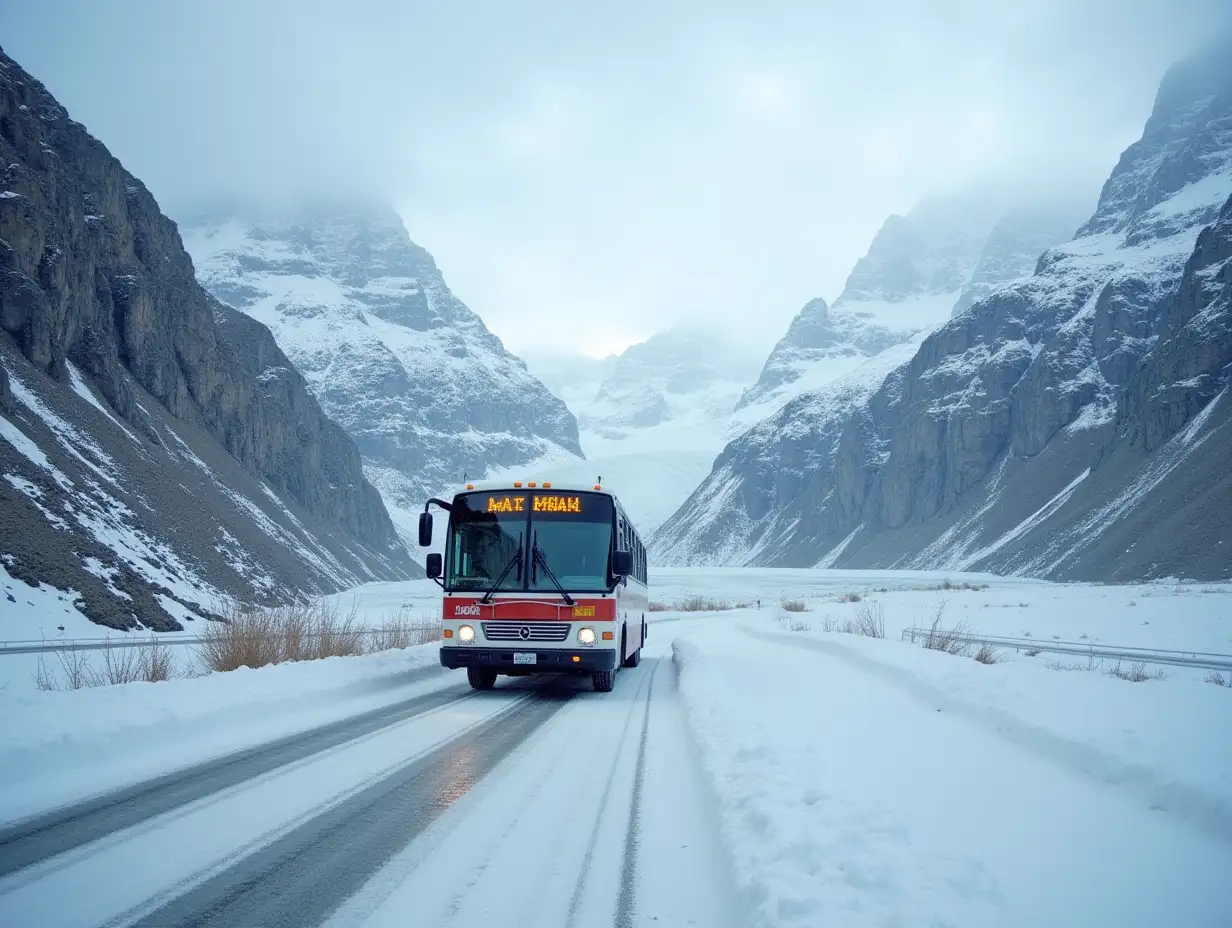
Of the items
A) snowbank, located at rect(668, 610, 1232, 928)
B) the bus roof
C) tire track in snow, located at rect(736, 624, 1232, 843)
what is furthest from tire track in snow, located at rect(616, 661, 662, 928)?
the bus roof

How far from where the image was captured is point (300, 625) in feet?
48.4

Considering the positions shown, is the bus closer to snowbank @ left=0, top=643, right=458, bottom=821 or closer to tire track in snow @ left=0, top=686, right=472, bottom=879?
snowbank @ left=0, top=643, right=458, bottom=821

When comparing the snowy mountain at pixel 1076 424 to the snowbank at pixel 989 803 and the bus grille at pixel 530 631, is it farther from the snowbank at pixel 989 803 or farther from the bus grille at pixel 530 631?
the snowbank at pixel 989 803

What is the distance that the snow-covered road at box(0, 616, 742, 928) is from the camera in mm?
4242

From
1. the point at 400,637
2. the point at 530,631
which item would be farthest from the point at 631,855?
the point at 400,637

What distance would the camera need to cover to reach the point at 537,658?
12.4m

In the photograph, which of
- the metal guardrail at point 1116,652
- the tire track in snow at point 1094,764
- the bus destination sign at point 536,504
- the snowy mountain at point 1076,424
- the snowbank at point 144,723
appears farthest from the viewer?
the snowy mountain at point 1076,424

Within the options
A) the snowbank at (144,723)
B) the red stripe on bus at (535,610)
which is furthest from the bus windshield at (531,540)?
the snowbank at (144,723)

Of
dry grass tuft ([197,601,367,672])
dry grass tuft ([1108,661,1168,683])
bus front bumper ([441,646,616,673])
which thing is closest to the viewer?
dry grass tuft ([1108,661,1168,683])

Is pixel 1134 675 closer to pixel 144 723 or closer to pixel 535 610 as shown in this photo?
pixel 535 610

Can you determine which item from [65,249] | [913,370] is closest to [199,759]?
[65,249]

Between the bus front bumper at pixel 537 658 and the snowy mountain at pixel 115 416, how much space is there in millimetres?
22319

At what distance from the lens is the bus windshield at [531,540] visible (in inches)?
511

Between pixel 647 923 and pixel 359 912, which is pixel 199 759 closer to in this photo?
pixel 359 912
